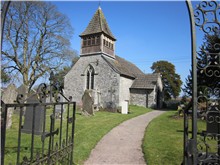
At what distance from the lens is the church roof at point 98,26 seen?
80.0 ft

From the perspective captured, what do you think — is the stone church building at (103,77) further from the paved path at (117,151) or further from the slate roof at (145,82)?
the paved path at (117,151)

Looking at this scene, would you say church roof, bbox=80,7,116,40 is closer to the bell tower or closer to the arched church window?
the bell tower

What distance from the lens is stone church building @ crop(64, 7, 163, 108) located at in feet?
74.3

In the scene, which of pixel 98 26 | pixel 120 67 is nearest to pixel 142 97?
pixel 120 67

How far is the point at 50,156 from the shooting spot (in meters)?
3.14

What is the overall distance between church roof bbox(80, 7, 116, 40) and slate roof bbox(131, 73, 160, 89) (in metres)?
6.52

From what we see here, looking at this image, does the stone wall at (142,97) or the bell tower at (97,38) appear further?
the stone wall at (142,97)

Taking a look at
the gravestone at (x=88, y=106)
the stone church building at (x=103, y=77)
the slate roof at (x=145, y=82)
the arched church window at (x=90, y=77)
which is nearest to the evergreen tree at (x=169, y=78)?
the slate roof at (x=145, y=82)

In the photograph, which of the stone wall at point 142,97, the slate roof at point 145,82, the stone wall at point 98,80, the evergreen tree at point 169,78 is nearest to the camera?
the stone wall at point 98,80

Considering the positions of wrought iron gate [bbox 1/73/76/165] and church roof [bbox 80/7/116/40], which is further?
church roof [bbox 80/7/116/40]

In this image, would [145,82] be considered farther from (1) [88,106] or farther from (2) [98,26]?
(1) [88,106]

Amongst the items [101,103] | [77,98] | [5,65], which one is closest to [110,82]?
[101,103]

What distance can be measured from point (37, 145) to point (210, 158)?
4.85 meters

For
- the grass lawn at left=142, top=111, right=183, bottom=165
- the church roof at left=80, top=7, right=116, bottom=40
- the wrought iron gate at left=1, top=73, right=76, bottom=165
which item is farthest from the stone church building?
the wrought iron gate at left=1, top=73, right=76, bottom=165
